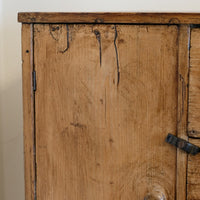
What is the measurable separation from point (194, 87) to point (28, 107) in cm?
44

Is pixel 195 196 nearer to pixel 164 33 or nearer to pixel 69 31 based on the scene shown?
pixel 164 33

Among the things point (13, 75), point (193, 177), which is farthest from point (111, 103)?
point (13, 75)

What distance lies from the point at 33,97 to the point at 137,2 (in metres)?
0.70

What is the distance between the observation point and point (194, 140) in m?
0.85

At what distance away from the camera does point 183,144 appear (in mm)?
849

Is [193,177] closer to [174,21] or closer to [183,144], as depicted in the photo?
[183,144]

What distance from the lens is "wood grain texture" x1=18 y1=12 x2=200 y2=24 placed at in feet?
2.71

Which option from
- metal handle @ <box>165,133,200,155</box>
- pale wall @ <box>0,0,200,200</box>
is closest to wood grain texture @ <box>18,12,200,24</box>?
metal handle @ <box>165,133,200,155</box>

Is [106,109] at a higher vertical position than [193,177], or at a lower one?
higher

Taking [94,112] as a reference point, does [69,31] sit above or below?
above

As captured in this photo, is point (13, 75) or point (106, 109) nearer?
point (106, 109)

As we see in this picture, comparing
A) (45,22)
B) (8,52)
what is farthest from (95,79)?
(8,52)

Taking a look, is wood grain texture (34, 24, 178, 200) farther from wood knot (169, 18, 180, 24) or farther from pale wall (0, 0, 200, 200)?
pale wall (0, 0, 200, 200)

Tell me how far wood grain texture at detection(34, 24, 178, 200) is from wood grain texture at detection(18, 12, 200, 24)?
2cm
